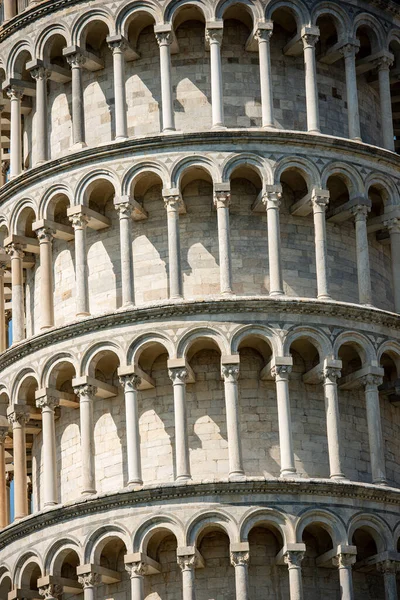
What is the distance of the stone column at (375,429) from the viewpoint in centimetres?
4294

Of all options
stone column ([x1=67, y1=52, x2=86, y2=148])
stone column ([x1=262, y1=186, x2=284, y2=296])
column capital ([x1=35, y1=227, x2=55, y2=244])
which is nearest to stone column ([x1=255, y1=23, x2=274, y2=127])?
stone column ([x1=262, y1=186, x2=284, y2=296])

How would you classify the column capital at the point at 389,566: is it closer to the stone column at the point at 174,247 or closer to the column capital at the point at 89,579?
the column capital at the point at 89,579

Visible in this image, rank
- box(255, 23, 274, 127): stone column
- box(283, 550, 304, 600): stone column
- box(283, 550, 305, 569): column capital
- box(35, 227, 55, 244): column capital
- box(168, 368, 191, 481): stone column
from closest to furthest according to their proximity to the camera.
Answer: box(283, 550, 304, 600): stone column
box(283, 550, 305, 569): column capital
box(168, 368, 191, 481): stone column
box(255, 23, 274, 127): stone column
box(35, 227, 55, 244): column capital

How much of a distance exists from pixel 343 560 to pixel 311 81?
9734mm

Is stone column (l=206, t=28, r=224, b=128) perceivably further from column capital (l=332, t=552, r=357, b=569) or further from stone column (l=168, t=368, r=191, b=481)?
column capital (l=332, t=552, r=357, b=569)

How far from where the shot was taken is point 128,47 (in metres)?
45.8

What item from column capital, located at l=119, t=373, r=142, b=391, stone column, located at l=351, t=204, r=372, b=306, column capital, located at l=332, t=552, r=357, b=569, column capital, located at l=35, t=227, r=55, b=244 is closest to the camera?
column capital, located at l=332, t=552, r=357, b=569

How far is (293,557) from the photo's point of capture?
41.5m

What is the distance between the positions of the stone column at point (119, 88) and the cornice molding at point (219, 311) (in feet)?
12.5

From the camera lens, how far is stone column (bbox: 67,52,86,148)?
45.5m

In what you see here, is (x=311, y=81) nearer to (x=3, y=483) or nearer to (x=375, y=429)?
(x=375, y=429)

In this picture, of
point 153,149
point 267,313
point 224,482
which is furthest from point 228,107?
point 224,482

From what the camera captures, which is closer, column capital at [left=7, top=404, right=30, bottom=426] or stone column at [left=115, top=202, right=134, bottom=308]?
stone column at [left=115, top=202, right=134, bottom=308]

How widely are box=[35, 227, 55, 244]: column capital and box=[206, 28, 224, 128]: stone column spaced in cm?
383
